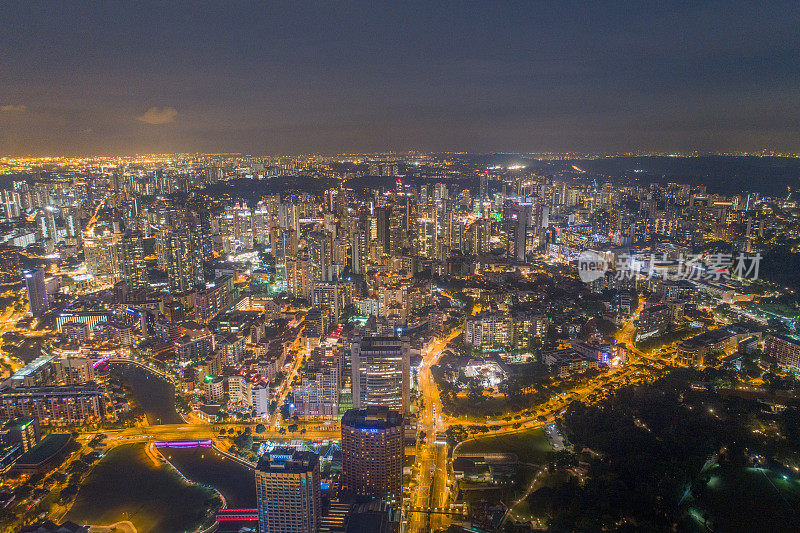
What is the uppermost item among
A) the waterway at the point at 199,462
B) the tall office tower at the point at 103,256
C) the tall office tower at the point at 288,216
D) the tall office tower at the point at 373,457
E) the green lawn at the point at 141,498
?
the tall office tower at the point at 288,216

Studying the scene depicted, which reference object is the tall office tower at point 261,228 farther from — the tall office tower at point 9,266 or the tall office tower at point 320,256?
the tall office tower at point 9,266

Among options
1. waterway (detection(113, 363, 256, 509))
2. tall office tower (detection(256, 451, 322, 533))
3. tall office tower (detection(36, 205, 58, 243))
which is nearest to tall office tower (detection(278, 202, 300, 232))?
tall office tower (detection(36, 205, 58, 243))

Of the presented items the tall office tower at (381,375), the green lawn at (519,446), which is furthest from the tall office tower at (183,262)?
the green lawn at (519,446)

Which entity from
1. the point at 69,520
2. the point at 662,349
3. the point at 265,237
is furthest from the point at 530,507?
the point at 265,237

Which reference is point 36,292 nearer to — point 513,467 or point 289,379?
point 289,379

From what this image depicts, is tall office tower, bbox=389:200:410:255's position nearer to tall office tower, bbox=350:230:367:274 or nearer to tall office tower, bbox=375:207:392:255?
tall office tower, bbox=375:207:392:255

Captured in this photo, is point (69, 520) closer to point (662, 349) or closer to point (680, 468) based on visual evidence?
point (680, 468)
